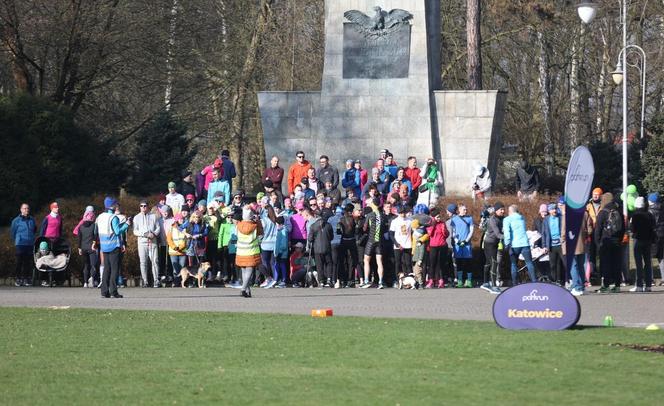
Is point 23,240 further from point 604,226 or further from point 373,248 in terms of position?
point 604,226

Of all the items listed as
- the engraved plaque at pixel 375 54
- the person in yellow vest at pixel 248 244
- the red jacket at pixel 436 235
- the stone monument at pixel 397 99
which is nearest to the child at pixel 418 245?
the red jacket at pixel 436 235

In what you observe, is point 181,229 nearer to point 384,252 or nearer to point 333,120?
point 384,252

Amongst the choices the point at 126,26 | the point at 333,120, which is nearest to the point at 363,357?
the point at 333,120

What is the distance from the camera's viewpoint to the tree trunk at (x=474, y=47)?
40688mm

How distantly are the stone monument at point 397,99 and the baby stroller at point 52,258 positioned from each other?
320 inches

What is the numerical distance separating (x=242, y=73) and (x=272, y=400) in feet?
119

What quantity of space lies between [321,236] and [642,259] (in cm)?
612

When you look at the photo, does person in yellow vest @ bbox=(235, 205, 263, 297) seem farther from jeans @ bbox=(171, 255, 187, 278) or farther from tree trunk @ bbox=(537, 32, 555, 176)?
tree trunk @ bbox=(537, 32, 555, 176)

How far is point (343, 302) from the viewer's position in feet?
77.8

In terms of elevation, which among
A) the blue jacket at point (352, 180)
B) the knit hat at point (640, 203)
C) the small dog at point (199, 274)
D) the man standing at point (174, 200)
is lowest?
the small dog at point (199, 274)

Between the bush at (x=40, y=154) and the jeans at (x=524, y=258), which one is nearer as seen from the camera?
the jeans at (x=524, y=258)

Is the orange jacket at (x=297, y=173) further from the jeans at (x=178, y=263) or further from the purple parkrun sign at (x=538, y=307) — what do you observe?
the purple parkrun sign at (x=538, y=307)

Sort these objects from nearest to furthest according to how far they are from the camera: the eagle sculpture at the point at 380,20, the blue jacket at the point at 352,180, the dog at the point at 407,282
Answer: the dog at the point at 407,282 → the blue jacket at the point at 352,180 → the eagle sculpture at the point at 380,20

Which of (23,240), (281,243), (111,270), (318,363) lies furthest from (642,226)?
(318,363)
